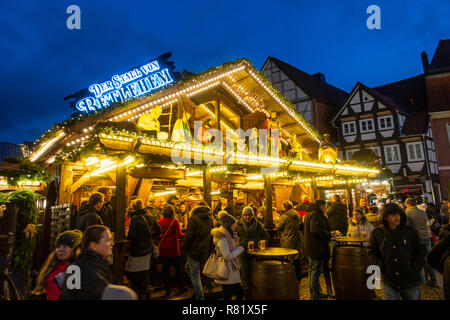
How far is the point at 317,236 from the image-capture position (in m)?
5.47

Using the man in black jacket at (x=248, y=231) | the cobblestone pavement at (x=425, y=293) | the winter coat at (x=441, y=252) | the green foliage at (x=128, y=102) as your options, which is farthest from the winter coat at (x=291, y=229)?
the green foliage at (x=128, y=102)

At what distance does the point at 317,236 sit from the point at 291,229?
4.21 ft

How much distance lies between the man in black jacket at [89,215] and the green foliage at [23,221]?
1.61 metres

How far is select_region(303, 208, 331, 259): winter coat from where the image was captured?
5.42 meters

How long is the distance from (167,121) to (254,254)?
5282mm

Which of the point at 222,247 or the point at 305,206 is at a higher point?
the point at 305,206

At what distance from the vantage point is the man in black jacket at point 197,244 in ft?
16.7

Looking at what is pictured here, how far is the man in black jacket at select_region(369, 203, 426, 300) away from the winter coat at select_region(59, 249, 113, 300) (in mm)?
3328

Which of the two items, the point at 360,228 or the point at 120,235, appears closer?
the point at 120,235

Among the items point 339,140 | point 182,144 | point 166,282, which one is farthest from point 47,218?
point 339,140

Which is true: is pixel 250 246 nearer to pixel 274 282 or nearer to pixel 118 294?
pixel 274 282

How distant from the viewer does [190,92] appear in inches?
309

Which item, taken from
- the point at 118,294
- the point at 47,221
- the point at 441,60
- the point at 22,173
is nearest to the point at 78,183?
the point at 47,221
